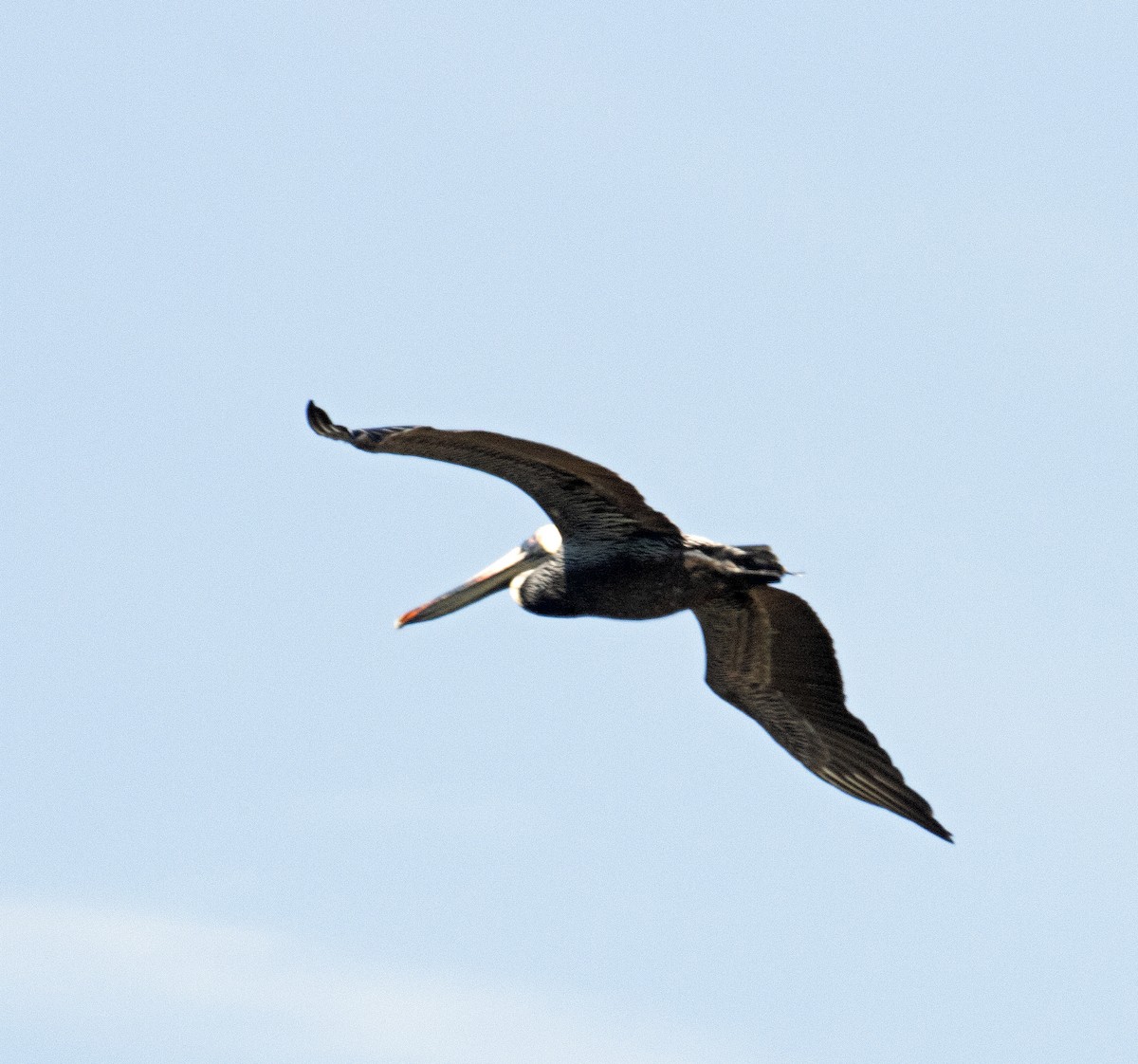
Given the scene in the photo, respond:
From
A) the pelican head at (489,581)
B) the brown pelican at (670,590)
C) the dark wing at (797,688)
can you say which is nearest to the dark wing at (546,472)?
the brown pelican at (670,590)

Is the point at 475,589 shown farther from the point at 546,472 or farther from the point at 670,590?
the point at 546,472

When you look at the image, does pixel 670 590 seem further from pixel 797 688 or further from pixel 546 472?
pixel 797 688

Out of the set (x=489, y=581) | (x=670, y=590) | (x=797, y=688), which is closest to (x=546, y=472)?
(x=670, y=590)

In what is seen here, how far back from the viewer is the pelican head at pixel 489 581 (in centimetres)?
1420

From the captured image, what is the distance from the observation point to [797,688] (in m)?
14.8

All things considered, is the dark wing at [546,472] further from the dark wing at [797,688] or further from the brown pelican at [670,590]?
the dark wing at [797,688]

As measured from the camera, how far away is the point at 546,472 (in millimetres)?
12289

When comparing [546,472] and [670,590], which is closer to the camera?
[546,472]

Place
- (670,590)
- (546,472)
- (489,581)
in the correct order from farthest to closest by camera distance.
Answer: (489,581)
(670,590)
(546,472)

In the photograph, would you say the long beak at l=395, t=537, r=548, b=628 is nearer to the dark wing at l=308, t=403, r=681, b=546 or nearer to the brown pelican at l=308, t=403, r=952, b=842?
the brown pelican at l=308, t=403, r=952, b=842

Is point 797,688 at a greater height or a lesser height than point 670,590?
greater

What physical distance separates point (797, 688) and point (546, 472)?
3394 mm

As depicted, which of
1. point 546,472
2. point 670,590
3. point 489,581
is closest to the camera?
point 546,472

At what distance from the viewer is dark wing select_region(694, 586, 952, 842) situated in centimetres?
1442
